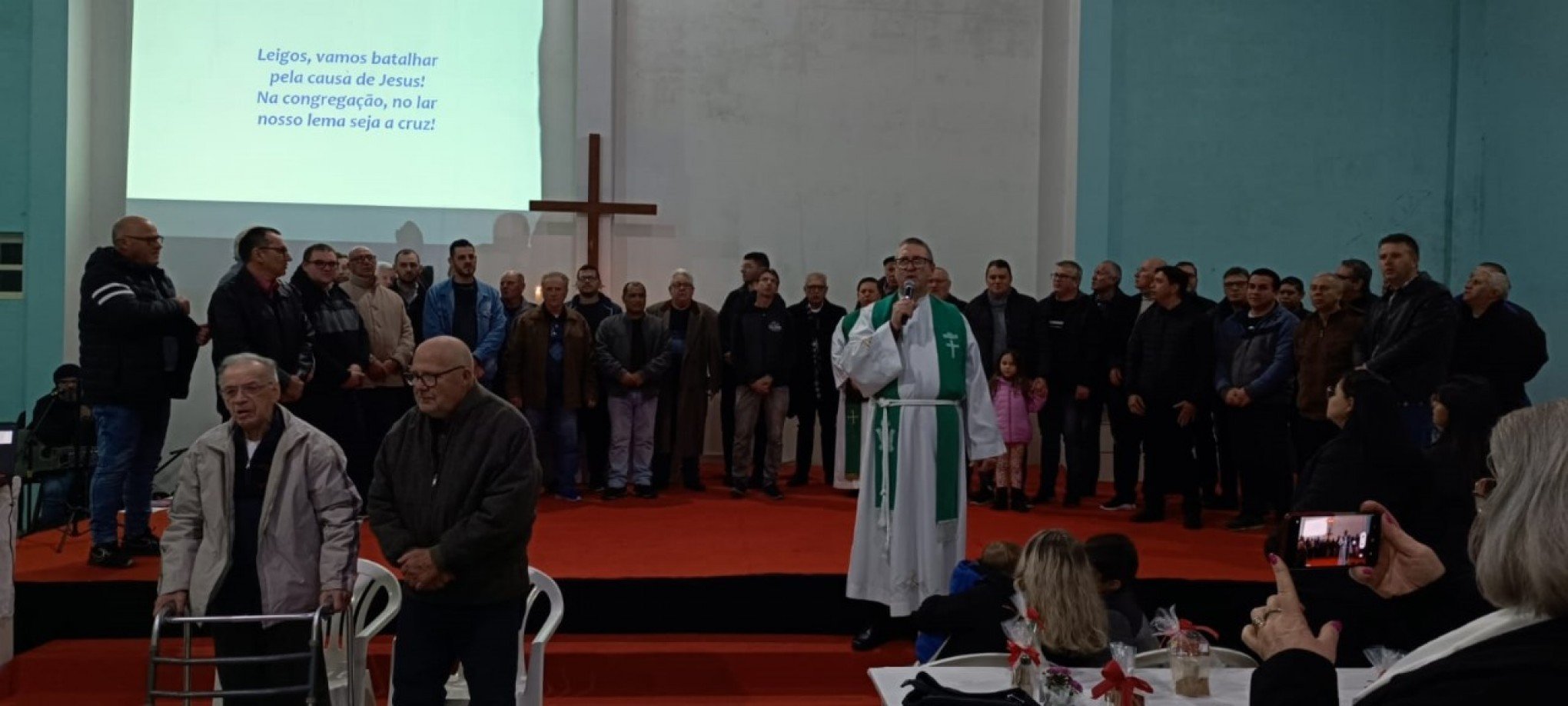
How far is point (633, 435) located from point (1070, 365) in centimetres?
292

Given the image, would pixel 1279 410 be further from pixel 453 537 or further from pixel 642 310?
pixel 453 537

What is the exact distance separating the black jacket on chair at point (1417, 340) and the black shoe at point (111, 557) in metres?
5.96

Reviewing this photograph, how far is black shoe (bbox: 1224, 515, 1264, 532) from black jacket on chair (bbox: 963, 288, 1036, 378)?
5.11 feet

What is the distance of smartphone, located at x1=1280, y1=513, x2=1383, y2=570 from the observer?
6.45ft

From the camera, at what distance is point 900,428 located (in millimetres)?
5242

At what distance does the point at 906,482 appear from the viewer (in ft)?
17.1

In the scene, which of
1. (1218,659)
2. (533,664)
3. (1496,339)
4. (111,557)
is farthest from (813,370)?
(1218,659)

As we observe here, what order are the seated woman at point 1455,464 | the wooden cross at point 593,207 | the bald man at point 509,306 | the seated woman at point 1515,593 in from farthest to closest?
the wooden cross at point 593,207, the bald man at point 509,306, the seated woman at point 1455,464, the seated woman at point 1515,593

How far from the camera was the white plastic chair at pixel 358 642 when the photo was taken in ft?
11.9

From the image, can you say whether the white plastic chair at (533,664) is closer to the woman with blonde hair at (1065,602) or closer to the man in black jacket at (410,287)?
the woman with blonde hair at (1065,602)

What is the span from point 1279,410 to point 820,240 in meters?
4.19

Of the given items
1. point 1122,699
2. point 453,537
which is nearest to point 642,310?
point 453,537

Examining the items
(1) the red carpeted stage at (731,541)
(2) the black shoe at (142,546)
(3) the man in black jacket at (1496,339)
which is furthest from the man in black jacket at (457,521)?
(3) the man in black jacket at (1496,339)

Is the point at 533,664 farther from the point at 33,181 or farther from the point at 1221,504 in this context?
the point at 33,181
